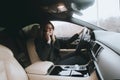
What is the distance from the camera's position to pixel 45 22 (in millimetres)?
2025

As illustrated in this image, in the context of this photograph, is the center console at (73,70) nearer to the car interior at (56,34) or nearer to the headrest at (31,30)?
the car interior at (56,34)

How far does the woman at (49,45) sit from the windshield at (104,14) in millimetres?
199

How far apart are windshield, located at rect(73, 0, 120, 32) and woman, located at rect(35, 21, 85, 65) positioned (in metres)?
0.20

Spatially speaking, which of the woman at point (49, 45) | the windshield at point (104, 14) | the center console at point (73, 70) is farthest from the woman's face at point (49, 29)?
the center console at point (73, 70)

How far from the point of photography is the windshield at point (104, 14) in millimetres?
1725

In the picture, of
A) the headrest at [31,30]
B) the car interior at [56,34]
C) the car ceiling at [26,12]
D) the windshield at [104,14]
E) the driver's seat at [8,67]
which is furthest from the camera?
the headrest at [31,30]

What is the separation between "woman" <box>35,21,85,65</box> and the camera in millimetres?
2035

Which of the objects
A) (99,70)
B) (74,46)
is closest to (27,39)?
(74,46)

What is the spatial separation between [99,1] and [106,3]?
8 cm

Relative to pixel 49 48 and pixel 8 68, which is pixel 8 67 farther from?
pixel 49 48

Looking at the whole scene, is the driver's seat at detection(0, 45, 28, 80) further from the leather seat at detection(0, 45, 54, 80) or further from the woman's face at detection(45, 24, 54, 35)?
the woman's face at detection(45, 24, 54, 35)

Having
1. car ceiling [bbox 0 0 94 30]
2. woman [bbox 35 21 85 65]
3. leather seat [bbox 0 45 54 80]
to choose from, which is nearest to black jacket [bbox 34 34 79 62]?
woman [bbox 35 21 85 65]

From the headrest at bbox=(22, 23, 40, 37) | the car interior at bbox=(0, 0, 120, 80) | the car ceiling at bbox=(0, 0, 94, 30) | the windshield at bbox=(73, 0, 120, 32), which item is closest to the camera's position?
the car interior at bbox=(0, 0, 120, 80)

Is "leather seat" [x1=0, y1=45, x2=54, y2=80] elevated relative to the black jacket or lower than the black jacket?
elevated
